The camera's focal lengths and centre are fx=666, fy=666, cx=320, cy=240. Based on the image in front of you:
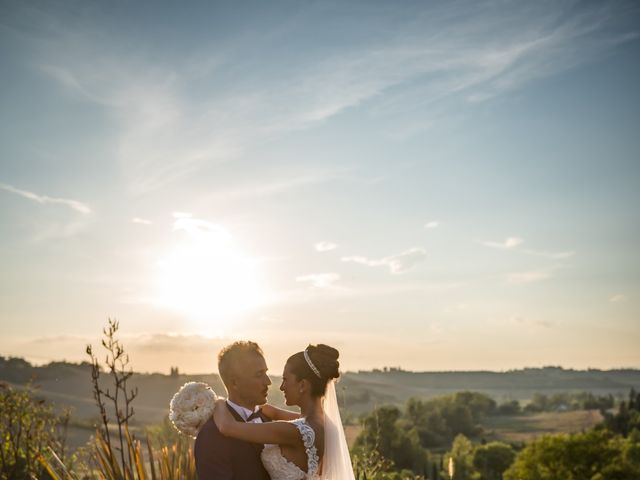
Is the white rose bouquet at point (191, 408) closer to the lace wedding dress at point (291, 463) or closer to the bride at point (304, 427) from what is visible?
the bride at point (304, 427)

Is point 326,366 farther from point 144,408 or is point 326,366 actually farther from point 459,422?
point 144,408

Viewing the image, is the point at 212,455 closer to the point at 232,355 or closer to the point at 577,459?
the point at 232,355

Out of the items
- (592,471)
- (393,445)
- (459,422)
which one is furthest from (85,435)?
(459,422)

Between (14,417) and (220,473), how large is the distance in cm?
A: 961

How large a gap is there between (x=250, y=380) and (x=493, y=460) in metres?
51.1

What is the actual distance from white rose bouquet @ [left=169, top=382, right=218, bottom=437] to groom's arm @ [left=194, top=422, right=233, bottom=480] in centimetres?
12

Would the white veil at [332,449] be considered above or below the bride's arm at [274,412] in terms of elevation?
below

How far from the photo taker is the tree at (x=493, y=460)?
167ft

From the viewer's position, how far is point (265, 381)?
15.1ft

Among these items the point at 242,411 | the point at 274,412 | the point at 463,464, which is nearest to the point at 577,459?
the point at 463,464

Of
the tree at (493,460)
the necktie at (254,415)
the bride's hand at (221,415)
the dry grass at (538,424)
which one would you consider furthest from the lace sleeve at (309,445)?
the dry grass at (538,424)

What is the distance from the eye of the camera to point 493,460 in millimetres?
51094

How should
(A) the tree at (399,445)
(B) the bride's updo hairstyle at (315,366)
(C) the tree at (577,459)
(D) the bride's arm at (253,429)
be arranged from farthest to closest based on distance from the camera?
(A) the tree at (399,445) < (C) the tree at (577,459) < (B) the bride's updo hairstyle at (315,366) < (D) the bride's arm at (253,429)

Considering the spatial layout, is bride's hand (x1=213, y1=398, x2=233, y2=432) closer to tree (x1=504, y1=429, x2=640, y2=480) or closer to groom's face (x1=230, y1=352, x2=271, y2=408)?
groom's face (x1=230, y1=352, x2=271, y2=408)
